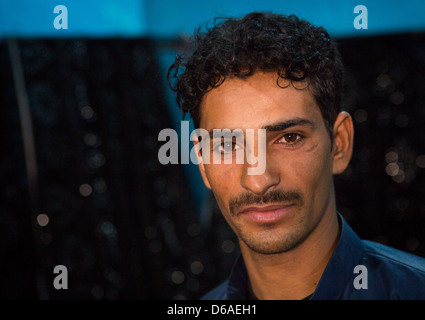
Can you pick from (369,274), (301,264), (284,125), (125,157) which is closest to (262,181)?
(284,125)

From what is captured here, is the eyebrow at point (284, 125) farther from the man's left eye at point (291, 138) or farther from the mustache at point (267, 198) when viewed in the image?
the mustache at point (267, 198)

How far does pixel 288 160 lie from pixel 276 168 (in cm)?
4

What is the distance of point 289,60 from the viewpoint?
1006 millimetres

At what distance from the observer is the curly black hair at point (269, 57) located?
101 centimetres

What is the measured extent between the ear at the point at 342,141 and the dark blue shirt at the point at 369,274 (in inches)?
6.5

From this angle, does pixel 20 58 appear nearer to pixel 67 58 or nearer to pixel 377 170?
pixel 67 58

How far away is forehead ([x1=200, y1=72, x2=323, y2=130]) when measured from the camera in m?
0.97

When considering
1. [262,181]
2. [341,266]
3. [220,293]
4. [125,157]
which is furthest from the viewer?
[125,157]

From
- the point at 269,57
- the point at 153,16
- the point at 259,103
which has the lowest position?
the point at 259,103

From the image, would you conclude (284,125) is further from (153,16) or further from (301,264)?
(153,16)

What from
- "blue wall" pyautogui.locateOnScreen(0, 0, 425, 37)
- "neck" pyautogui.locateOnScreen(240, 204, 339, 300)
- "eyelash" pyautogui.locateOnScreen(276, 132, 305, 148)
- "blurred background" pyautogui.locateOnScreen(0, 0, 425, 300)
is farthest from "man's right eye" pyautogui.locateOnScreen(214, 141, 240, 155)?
"blurred background" pyautogui.locateOnScreen(0, 0, 425, 300)

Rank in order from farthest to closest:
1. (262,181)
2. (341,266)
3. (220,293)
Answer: (220,293) < (341,266) < (262,181)

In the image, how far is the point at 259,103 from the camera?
0.98 metres

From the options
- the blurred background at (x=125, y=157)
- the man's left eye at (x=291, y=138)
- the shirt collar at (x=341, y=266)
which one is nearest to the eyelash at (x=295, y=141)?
the man's left eye at (x=291, y=138)
